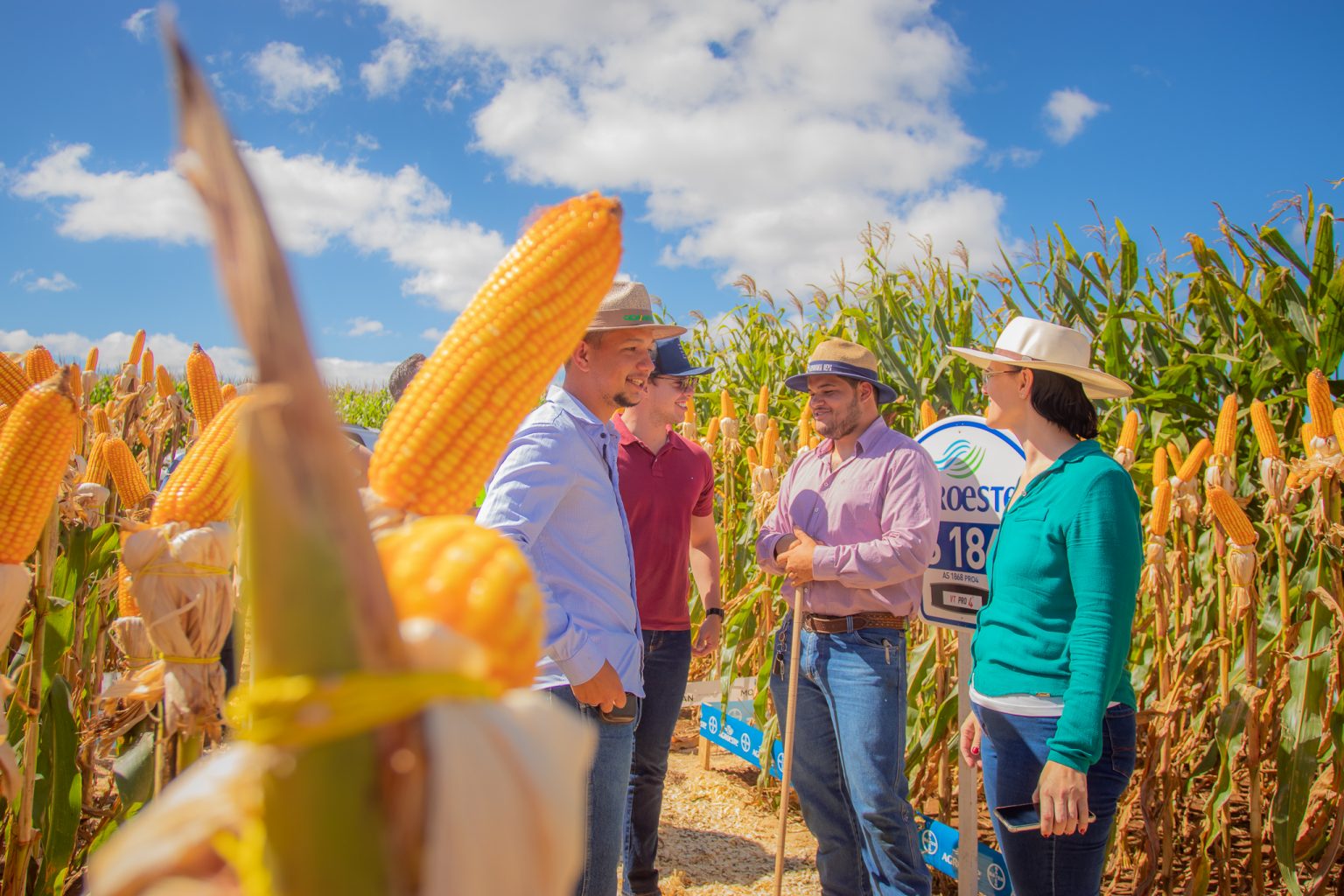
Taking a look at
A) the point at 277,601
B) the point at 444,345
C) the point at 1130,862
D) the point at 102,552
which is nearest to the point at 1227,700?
the point at 1130,862

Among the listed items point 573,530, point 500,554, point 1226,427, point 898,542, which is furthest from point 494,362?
point 1226,427

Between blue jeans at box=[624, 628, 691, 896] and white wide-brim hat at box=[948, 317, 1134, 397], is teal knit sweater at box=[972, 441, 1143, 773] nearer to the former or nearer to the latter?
white wide-brim hat at box=[948, 317, 1134, 397]

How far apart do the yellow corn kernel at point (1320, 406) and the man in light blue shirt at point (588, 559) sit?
2.47 meters

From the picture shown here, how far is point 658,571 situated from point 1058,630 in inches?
72.3

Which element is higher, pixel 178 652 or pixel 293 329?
pixel 293 329

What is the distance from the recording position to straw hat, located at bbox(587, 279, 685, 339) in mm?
2582

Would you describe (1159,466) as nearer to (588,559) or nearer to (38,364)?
(588,559)

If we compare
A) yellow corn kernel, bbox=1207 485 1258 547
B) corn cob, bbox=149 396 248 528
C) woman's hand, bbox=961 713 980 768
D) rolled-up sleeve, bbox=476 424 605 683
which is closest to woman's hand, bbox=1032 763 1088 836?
woman's hand, bbox=961 713 980 768

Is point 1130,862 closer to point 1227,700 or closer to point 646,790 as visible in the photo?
point 1227,700

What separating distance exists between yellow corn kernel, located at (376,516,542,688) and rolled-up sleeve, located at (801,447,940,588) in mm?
2606

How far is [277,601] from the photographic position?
0.37 m


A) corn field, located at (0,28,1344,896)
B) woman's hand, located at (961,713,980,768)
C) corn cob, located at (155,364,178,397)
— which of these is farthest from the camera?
corn cob, located at (155,364,178,397)

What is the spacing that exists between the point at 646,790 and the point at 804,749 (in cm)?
81

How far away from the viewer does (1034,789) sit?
7.73 feet
